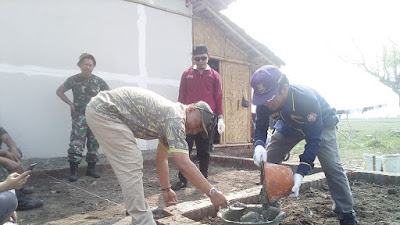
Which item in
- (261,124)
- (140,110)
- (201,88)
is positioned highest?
(201,88)

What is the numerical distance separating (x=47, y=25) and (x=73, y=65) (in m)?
0.80

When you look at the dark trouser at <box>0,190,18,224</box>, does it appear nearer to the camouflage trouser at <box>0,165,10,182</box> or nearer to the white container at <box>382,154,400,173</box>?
the camouflage trouser at <box>0,165,10,182</box>

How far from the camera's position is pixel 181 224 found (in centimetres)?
223

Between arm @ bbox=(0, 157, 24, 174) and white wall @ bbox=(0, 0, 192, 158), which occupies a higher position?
white wall @ bbox=(0, 0, 192, 158)

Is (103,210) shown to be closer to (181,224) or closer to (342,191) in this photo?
(181,224)

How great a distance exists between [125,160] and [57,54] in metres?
3.99

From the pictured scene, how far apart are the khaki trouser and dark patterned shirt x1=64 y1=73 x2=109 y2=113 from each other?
2.42 meters

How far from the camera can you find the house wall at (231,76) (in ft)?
26.7

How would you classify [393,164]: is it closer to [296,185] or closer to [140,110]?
[296,185]

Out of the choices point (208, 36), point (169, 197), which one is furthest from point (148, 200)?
point (208, 36)

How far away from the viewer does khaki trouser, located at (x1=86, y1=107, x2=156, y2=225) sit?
2.22 meters

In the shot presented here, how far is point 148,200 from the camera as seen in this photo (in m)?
3.46


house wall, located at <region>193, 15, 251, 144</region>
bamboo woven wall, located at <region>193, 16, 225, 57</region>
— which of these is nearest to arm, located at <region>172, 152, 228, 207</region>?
bamboo woven wall, located at <region>193, 16, 225, 57</region>

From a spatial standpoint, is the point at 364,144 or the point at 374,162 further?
the point at 364,144
